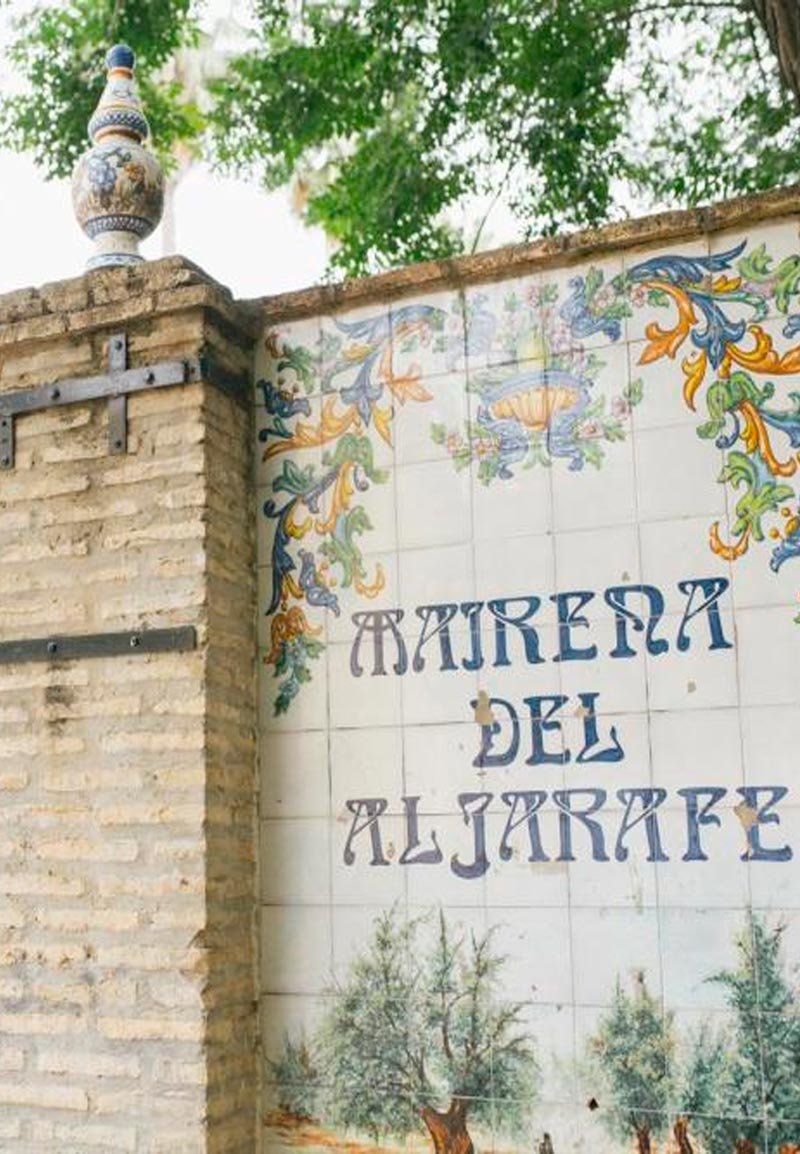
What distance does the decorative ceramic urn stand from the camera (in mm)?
3773

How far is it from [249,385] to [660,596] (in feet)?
4.57

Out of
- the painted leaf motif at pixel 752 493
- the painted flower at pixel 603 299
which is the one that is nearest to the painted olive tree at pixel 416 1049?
the painted leaf motif at pixel 752 493

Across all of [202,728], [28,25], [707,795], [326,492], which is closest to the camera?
[707,795]

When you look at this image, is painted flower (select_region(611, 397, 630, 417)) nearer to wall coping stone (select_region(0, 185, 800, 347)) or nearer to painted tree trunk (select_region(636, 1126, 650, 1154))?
wall coping stone (select_region(0, 185, 800, 347))

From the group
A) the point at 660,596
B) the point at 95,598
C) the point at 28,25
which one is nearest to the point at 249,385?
the point at 95,598

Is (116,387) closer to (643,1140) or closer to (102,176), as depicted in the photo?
(102,176)

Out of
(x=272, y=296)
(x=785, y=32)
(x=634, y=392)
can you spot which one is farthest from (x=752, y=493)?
(x=785, y=32)

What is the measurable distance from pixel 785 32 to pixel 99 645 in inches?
160

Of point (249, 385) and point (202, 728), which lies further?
point (249, 385)

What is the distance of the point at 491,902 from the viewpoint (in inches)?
129

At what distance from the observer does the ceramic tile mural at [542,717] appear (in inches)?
120

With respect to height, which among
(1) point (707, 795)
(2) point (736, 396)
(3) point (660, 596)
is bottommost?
(1) point (707, 795)

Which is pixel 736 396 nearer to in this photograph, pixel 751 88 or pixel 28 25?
pixel 751 88

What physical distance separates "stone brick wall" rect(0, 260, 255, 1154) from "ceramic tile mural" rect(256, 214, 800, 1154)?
0.60 ft
